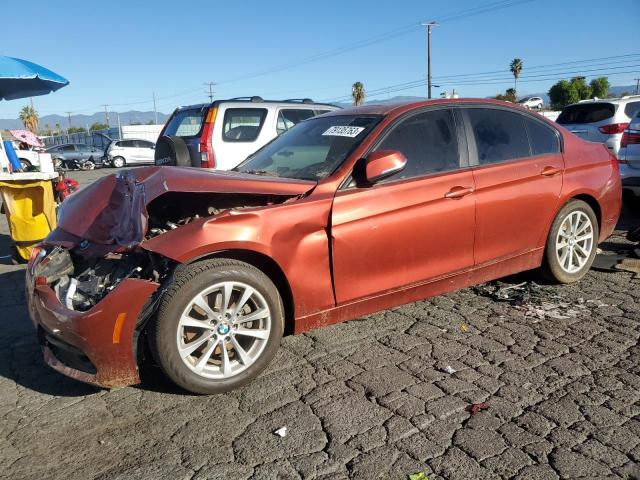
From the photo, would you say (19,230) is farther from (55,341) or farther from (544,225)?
(544,225)

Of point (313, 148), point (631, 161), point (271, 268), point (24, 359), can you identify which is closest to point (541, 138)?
point (313, 148)

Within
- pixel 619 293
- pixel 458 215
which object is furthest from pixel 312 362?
pixel 619 293

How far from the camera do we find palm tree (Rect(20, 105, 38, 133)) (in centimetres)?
7819

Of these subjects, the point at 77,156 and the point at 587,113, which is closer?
the point at 587,113

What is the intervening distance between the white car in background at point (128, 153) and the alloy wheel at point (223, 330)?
1135 inches

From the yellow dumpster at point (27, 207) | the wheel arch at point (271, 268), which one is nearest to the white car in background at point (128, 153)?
the yellow dumpster at point (27, 207)

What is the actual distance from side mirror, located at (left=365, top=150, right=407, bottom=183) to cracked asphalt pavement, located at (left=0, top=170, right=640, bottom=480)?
120cm

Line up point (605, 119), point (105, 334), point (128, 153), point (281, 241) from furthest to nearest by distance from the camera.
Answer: point (128, 153) < point (605, 119) < point (281, 241) < point (105, 334)

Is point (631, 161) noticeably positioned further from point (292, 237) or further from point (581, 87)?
point (581, 87)

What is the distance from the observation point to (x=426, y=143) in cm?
391

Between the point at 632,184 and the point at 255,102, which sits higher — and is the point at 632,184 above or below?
below

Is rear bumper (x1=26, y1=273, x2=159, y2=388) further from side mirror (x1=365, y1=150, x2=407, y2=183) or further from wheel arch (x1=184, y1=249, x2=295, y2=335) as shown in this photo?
side mirror (x1=365, y1=150, x2=407, y2=183)

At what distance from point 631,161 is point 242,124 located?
5712 mm

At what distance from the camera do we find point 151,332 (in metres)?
2.91
